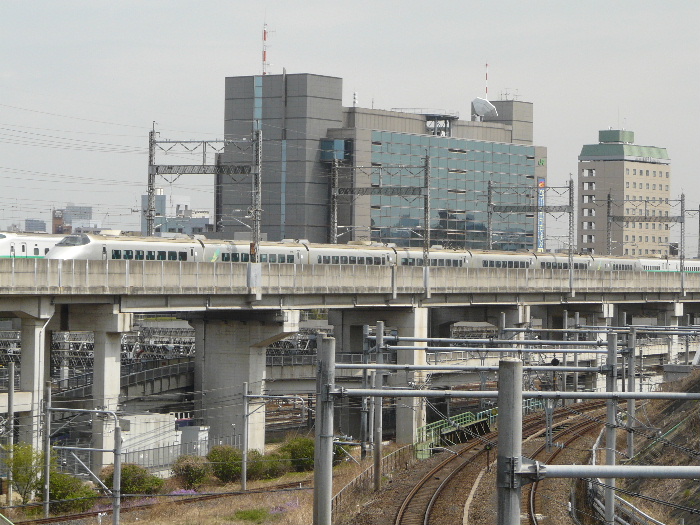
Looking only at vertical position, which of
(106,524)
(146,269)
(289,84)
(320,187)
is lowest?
(106,524)

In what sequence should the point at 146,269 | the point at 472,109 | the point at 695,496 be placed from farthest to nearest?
1. the point at 472,109
2. the point at 146,269
3. the point at 695,496

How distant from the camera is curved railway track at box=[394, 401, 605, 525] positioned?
31091 mm

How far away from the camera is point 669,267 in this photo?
315 ft

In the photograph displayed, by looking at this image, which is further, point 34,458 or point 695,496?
point 34,458

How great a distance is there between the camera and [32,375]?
124ft

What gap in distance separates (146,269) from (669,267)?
216 ft

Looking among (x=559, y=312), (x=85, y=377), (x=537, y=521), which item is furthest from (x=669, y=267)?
(x=537, y=521)

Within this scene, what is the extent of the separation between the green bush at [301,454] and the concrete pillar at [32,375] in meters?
10.9

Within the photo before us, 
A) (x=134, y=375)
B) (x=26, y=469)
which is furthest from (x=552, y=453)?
(x=26, y=469)

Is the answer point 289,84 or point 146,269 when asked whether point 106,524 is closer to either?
point 146,269

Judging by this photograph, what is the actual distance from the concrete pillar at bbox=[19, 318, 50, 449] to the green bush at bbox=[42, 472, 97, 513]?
319 centimetres

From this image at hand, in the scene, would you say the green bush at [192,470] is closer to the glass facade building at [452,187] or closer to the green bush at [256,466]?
the green bush at [256,466]

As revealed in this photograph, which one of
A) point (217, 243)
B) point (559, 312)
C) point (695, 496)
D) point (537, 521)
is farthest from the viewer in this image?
A: point (559, 312)

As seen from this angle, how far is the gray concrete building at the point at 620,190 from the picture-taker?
6393 inches
